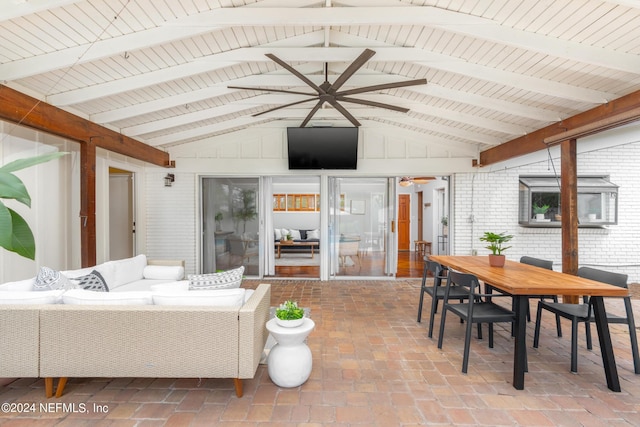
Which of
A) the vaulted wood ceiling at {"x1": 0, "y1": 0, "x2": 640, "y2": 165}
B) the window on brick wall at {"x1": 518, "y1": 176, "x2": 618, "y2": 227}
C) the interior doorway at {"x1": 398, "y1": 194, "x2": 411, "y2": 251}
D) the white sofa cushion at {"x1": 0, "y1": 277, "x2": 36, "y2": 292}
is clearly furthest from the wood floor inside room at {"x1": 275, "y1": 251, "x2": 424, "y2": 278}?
the white sofa cushion at {"x1": 0, "y1": 277, "x2": 36, "y2": 292}

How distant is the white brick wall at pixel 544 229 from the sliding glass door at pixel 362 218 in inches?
52.6

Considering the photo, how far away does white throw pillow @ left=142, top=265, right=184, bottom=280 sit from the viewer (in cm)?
427

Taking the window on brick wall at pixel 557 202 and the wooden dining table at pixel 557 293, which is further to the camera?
the window on brick wall at pixel 557 202

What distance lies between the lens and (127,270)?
399 centimetres

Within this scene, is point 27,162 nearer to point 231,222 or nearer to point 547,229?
point 231,222

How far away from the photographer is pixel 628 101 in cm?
319

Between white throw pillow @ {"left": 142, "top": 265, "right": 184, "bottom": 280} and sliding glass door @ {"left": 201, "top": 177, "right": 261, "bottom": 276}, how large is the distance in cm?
200

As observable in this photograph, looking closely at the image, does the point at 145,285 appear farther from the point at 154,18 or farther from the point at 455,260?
the point at 455,260

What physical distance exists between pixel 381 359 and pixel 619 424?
1601mm

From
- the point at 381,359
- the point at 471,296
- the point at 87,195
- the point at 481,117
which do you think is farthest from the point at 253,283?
the point at 481,117

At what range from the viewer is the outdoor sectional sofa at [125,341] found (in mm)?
2160

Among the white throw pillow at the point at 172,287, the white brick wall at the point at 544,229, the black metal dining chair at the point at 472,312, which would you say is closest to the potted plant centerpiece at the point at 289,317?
the white throw pillow at the point at 172,287

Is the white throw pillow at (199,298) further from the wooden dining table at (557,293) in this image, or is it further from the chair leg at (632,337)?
the chair leg at (632,337)

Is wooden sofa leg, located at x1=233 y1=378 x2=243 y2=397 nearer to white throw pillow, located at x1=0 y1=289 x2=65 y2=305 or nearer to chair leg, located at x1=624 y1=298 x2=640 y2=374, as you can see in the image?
white throw pillow, located at x1=0 y1=289 x2=65 y2=305
